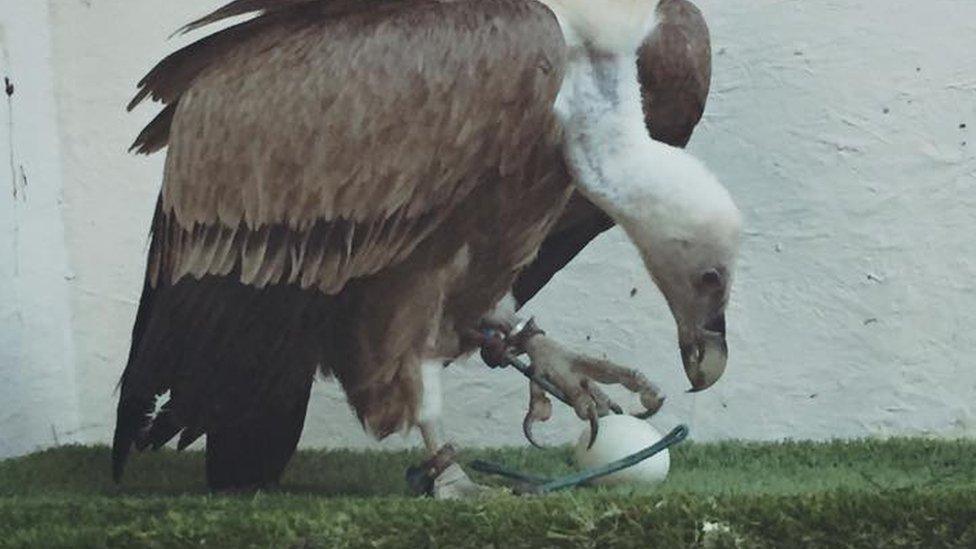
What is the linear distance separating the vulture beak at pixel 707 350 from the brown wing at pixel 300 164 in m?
0.22

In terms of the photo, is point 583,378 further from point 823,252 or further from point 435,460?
point 823,252

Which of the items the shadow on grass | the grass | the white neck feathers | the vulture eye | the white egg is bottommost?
the shadow on grass

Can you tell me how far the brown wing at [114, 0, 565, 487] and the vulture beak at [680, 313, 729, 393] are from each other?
221 mm

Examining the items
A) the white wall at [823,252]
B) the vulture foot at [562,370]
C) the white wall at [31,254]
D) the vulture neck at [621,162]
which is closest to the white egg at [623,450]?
the vulture foot at [562,370]

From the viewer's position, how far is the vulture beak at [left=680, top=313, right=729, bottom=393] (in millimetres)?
1120

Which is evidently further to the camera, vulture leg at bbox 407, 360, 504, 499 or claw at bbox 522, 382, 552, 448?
claw at bbox 522, 382, 552, 448

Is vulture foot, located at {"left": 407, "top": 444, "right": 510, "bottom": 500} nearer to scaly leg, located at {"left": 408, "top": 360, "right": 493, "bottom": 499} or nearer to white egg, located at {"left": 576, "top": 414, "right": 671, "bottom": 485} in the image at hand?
scaly leg, located at {"left": 408, "top": 360, "right": 493, "bottom": 499}

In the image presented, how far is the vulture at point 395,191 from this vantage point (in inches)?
41.8

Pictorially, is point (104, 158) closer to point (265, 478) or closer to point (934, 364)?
point (265, 478)

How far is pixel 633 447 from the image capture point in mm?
1220

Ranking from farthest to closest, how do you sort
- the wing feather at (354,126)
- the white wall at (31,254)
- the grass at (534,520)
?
the white wall at (31,254) → the wing feather at (354,126) → the grass at (534,520)

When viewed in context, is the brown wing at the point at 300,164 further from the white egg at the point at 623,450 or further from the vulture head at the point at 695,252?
the white egg at the point at 623,450

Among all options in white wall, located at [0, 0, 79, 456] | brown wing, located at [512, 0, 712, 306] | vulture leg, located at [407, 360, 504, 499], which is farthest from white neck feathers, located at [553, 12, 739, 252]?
white wall, located at [0, 0, 79, 456]

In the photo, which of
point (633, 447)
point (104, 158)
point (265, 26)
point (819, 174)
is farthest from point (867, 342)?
point (104, 158)
